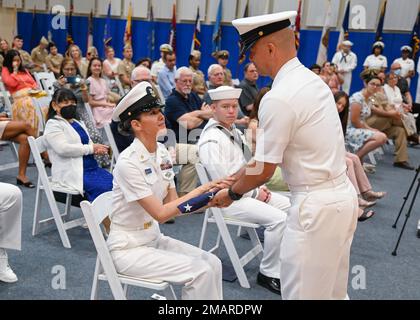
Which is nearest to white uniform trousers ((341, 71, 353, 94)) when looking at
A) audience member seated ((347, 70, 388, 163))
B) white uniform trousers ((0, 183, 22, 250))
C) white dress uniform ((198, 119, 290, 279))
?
audience member seated ((347, 70, 388, 163))

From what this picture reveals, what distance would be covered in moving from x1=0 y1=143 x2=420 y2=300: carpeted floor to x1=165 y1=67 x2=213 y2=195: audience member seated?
1.36 feet

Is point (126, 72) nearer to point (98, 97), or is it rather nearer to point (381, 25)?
point (98, 97)

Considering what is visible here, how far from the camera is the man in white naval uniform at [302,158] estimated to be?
1924 mm

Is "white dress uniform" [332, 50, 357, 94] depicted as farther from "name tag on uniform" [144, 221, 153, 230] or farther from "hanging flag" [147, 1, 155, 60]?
"name tag on uniform" [144, 221, 153, 230]

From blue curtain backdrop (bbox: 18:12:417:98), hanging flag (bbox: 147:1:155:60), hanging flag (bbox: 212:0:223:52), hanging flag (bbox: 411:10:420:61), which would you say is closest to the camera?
hanging flag (bbox: 411:10:420:61)

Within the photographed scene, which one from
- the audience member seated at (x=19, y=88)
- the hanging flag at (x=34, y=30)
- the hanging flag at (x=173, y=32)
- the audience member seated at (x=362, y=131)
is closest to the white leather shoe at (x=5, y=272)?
the audience member seated at (x=19, y=88)

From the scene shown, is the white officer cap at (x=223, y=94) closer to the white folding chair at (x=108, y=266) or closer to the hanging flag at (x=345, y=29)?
the white folding chair at (x=108, y=266)

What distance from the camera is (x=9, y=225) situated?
3.19 m

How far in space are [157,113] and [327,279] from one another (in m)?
1.17

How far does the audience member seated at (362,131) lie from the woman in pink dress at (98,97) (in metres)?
3.26

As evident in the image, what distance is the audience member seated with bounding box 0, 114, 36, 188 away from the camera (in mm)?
4999

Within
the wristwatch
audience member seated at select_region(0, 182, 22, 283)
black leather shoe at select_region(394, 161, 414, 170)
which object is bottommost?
black leather shoe at select_region(394, 161, 414, 170)

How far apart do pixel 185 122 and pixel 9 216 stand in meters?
2.23

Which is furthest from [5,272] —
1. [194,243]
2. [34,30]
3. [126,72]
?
[34,30]
